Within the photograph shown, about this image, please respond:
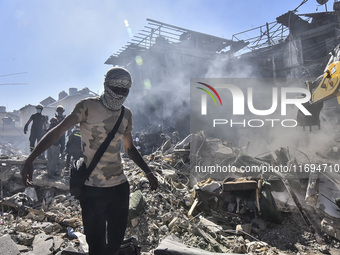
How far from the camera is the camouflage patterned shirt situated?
68.4 inches

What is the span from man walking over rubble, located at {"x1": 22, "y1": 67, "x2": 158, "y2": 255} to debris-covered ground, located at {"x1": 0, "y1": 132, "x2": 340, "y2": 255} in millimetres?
1011

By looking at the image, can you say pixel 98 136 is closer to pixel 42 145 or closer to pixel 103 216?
pixel 42 145

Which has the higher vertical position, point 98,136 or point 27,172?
point 98,136

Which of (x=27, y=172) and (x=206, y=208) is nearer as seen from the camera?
(x=27, y=172)

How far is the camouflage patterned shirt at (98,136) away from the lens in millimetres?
1738

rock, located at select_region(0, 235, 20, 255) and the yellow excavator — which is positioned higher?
the yellow excavator

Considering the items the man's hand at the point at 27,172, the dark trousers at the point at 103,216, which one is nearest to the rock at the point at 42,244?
the dark trousers at the point at 103,216

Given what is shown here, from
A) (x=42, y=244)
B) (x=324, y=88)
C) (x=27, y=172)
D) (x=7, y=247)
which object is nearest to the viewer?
(x=27, y=172)

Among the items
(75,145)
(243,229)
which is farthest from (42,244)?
(75,145)

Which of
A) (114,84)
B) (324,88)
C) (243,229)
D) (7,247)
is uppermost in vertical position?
(324,88)

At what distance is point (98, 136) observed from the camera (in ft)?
5.75

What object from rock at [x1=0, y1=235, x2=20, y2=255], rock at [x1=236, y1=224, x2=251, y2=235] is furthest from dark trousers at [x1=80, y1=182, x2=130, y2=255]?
rock at [x1=236, y1=224, x2=251, y2=235]

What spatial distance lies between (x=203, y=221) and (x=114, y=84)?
2.83 meters

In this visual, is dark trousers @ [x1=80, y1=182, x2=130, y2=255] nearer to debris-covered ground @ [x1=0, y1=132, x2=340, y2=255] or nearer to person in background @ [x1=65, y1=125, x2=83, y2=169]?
debris-covered ground @ [x1=0, y1=132, x2=340, y2=255]
